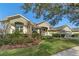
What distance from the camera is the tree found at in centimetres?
275

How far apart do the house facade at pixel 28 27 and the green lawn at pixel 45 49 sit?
0.12 m

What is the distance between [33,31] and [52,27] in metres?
0.25

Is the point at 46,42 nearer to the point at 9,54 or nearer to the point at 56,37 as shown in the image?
the point at 56,37

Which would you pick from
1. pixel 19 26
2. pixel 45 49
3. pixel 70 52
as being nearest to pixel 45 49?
pixel 45 49

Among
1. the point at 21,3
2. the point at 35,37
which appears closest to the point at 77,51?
the point at 35,37

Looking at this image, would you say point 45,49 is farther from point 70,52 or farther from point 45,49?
point 70,52

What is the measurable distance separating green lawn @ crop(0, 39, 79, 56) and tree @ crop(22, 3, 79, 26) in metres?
0.25

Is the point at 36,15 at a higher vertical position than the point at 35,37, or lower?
higher

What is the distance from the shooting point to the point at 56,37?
2777 mm

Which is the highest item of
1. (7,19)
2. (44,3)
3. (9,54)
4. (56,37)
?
(44,3)

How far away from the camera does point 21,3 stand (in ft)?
9.01

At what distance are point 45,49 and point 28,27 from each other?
35 centimetres

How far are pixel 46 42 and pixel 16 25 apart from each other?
0.44 m

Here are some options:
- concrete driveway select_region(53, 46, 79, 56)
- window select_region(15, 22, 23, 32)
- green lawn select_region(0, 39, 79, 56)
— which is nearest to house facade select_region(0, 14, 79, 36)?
window select_region(15, 22, 23, 32)
